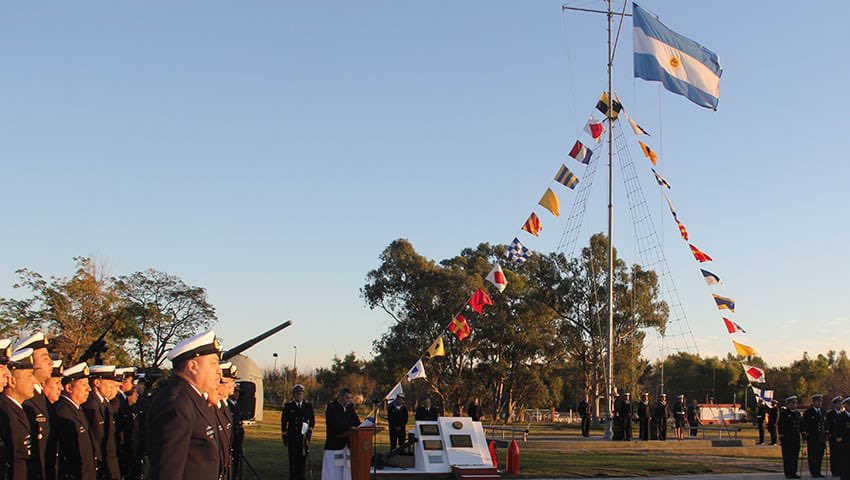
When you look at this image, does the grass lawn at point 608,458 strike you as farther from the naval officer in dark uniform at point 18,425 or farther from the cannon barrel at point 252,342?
the naval officer in dark uniform at point 18,425

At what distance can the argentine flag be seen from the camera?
25719 mm

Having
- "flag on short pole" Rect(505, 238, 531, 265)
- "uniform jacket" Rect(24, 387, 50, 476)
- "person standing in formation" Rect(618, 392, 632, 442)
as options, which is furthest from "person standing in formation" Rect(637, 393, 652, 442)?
"uniform jacket" Rect(24, 387, 50, 476)

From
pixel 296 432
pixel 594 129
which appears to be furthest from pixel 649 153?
pixel 296 432

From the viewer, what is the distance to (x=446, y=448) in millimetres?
16891

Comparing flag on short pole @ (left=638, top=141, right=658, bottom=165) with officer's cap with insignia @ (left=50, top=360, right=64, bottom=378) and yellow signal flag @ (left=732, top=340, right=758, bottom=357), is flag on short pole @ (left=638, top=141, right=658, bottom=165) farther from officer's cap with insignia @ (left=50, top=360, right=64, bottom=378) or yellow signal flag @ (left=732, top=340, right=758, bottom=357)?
officer's cap with insignia @ (left=50, top=360, right=64, bottom=378)

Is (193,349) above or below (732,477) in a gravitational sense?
above

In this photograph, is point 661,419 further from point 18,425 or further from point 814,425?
point 18,425

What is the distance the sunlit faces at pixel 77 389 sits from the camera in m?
8.53

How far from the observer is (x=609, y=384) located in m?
29.8

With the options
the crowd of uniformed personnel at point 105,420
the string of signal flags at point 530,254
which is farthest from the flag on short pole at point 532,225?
the crowd of uniformed personnel at point 105,420

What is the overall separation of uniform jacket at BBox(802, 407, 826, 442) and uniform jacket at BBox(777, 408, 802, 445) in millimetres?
173

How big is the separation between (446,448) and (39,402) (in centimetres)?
1021

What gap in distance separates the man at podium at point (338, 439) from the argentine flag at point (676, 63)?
1614 centimetres

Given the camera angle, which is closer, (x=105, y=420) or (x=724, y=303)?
(x=105, y=420)
